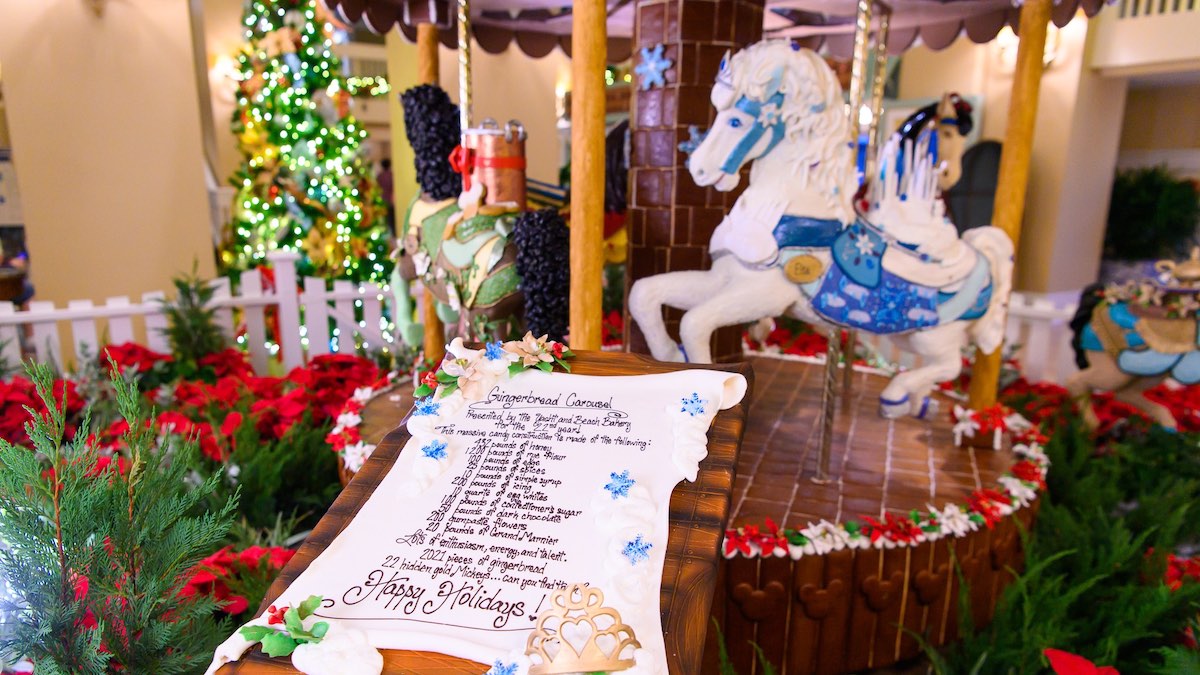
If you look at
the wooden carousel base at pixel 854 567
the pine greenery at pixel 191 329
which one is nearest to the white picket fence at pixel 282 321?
the pine greenery at pixel 191 329

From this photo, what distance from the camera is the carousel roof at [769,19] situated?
3.39 metres

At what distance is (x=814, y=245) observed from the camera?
7.89 feet

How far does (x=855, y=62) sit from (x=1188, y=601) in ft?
6.53

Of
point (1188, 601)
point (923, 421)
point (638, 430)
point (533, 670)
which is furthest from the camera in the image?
point (923, 421)

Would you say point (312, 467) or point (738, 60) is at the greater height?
point (738, 60)

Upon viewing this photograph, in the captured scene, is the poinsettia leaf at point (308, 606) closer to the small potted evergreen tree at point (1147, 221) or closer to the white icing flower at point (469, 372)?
the white icing flower at point (469, 372)

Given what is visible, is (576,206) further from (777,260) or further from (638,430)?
(638,430)

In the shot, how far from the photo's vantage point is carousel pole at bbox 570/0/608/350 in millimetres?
2121

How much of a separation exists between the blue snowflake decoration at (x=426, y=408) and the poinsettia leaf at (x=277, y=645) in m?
0.54

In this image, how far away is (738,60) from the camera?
7.32 feet

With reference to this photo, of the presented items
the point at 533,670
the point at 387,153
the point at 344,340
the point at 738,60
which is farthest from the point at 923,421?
the point at 387,153

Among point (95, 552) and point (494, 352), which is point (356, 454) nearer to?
point (494, 352)

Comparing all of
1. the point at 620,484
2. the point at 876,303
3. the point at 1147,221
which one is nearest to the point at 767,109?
the point at 876,303

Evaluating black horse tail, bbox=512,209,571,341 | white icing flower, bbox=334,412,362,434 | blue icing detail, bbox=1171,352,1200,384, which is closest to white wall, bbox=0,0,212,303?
white icing flower, bbox=334,412,362,434
